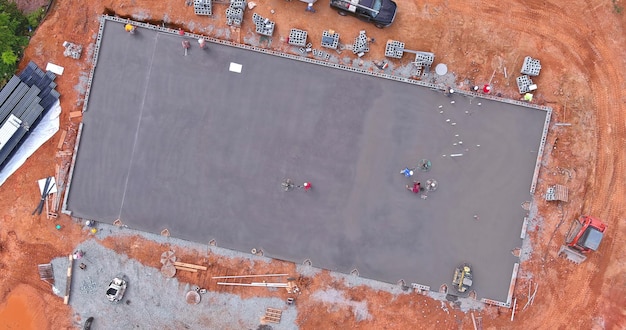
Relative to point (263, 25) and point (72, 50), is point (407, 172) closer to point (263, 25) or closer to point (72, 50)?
point (263, 25)

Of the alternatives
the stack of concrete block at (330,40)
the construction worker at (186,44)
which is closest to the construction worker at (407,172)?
the stack of concrete block at (330,40)

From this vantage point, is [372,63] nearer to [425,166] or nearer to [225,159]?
[425,166]

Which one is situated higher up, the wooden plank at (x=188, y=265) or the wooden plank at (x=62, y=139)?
the wooden plank at (x=62, y=139)

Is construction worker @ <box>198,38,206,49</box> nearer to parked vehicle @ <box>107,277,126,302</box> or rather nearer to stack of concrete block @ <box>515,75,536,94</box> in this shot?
parked vehicle @ <box>107,277,126,302</box>

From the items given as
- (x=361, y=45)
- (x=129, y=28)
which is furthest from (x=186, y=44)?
(x=361, y=45)

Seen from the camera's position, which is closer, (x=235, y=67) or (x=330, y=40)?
(x=330, y=40)

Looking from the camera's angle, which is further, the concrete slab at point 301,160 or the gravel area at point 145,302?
the concrete slab at point 301,160

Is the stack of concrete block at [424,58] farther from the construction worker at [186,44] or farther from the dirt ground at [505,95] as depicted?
the construction worker at [186,44]
